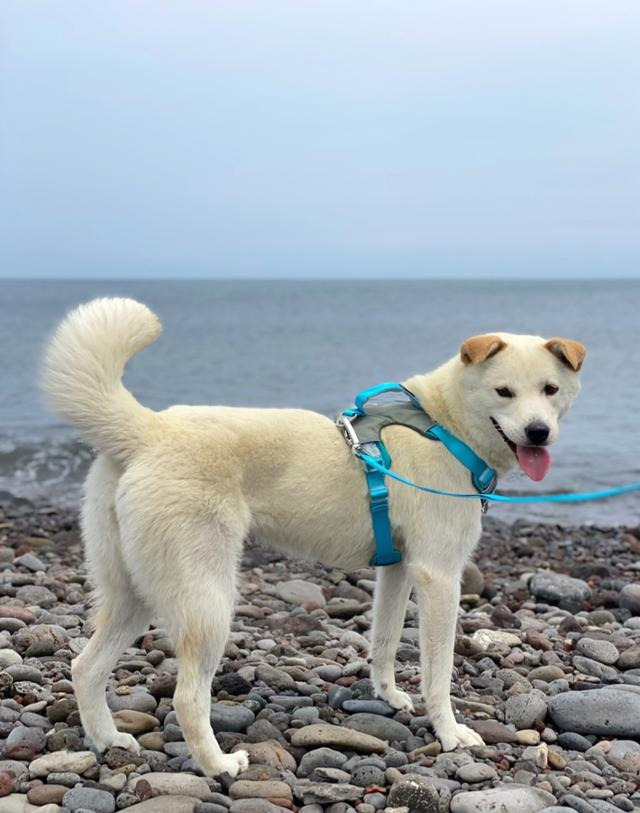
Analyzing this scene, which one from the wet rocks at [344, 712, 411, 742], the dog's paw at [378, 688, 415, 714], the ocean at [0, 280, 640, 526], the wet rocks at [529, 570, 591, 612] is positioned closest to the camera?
the wet rocks at [344, 712, 411, 742]

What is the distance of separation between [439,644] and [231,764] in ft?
4.01

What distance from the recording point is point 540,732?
17.4 feet

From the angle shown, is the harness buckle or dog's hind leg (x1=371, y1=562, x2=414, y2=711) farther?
dog's hind leg (x1=371, y1=562, x2=414, y2=711)

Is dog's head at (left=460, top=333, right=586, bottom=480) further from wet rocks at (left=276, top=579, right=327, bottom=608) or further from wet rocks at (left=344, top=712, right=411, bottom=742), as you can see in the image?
wet rocks at (left=276, top=579, right=327, bottom=608)

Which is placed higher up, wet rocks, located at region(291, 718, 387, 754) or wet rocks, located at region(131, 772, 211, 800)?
wet rocks, located at region(291, 718, 387, 754)

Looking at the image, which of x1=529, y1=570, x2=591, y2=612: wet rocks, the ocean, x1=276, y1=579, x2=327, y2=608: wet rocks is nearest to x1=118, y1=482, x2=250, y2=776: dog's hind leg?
the ocean

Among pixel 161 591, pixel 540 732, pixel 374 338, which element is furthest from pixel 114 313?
pixel 374 338

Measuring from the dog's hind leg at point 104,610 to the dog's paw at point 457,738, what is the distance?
1556mm

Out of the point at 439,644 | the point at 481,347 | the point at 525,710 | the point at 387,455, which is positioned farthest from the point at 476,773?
the point at 481,347

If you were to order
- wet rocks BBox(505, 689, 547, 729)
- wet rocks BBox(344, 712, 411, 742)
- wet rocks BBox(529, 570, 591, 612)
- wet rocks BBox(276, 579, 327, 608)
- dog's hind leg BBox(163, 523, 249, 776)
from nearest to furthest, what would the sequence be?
dog's hind leg BBox(163, 523, 249, 776), wet rocks BBox(344, 712, 411, 742), wet rocks BBox(505, 689, 547, 729), wet rocks BBox(276, 579, 327, 608), wet rocks BBox(529, 570, 591, 612)

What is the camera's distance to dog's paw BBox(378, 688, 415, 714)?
5.43m

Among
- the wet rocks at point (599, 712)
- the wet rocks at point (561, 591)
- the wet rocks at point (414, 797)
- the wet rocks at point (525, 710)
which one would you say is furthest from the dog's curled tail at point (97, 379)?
the wet rocks at point (561, 591)

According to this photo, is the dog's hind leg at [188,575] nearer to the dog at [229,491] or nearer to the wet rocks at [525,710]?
the dog at [229,491]

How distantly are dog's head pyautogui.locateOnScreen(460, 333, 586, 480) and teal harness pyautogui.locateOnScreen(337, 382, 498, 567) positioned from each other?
19 cm
